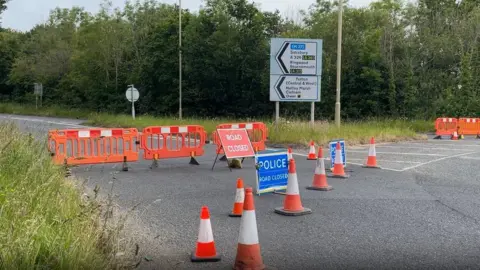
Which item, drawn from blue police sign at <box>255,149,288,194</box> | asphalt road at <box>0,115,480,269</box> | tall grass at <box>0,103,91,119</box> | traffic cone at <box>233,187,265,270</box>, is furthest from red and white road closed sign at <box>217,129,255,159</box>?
tall grass at <box>0,103,91,119</box>

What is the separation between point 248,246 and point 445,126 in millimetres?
22131

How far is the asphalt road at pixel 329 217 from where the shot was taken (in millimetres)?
5664

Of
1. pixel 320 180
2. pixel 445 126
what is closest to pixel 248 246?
pixel 320 180

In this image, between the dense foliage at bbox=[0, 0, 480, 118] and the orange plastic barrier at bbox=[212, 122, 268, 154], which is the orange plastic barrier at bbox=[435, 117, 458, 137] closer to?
the dense foliage at bbox=[0, 0, 480, 118]

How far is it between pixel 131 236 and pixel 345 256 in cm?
252

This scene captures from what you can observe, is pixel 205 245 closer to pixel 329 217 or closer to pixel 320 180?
pixel 329 217

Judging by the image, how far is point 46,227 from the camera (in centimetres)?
464

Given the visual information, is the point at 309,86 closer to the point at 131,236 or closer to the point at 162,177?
the point at 162,177

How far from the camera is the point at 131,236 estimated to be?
605cm

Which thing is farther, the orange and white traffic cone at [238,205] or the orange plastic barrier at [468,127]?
the orange plastic barrier at [468,127]

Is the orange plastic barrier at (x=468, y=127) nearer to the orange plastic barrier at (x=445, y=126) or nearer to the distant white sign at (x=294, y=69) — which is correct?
the orange plastic barrier at (x=445, y=126)

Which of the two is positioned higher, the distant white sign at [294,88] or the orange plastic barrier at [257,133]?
the distant white sign at [294,88]

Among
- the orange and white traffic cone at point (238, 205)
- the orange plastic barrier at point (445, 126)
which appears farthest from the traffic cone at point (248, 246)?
the orange plastic barrier at point (445, 126)

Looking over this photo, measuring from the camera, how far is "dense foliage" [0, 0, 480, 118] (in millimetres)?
36625
